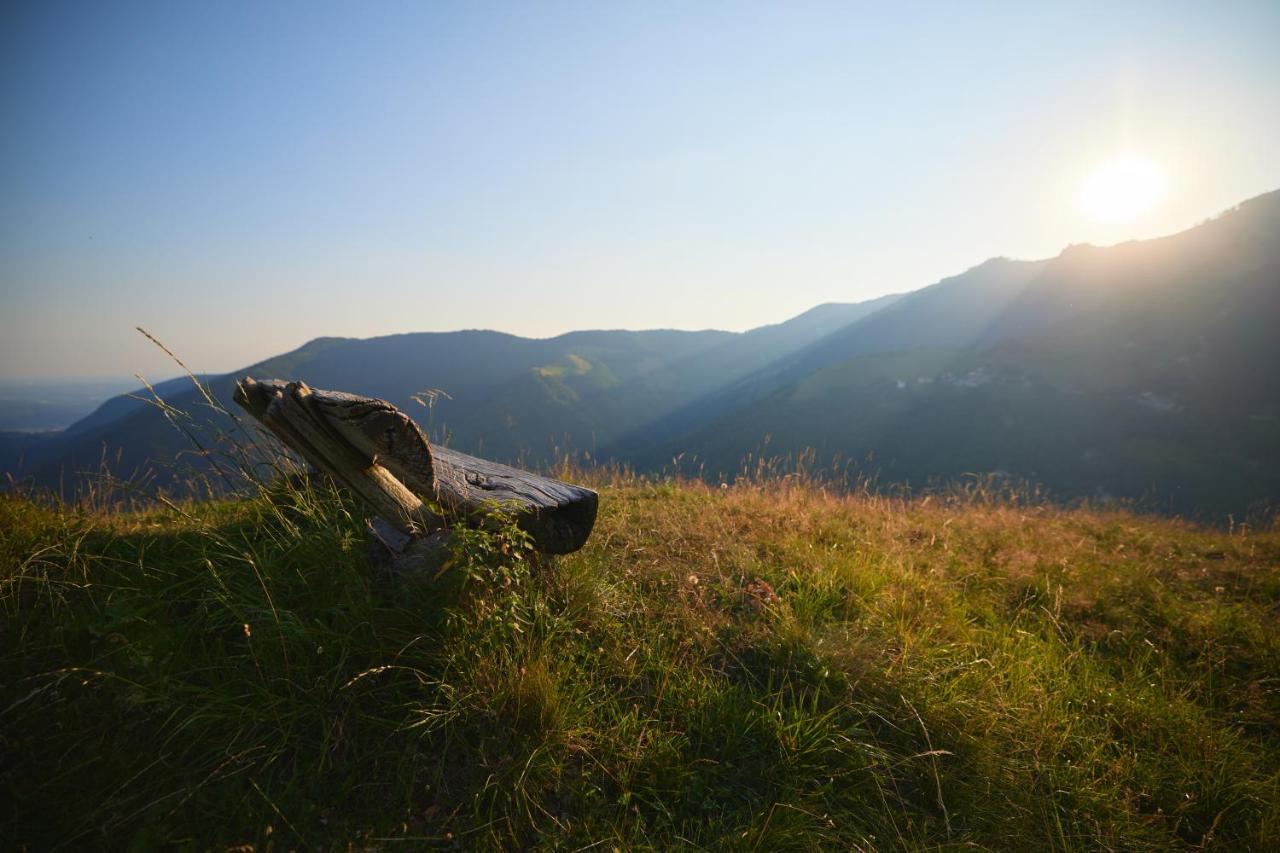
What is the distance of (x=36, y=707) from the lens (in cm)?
211

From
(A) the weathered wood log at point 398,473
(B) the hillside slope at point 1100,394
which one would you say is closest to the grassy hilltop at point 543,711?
(A) the weathered wood log at point 398,473

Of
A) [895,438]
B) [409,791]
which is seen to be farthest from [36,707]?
[895,438]

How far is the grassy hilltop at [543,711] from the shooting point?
2021 mm

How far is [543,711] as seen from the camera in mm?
2258

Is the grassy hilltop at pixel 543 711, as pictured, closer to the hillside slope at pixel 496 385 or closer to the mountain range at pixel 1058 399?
the mountain range at pixel 1058 399

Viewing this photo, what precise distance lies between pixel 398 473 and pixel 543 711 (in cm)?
144

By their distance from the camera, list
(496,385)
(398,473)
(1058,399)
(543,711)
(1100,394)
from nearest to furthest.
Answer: (543,711)
(398,473)
(1100,394)
(1058,399)
(496,385)

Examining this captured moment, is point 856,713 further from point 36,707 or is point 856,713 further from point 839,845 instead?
point 36,707

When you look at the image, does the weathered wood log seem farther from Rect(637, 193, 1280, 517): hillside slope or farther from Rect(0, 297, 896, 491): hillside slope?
Rect(0, 297, 896, 491): hillside slope

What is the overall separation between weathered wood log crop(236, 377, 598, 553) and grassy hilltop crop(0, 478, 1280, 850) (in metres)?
0.29

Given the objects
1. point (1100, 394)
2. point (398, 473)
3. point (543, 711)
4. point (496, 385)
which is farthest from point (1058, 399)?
point (496, 385)

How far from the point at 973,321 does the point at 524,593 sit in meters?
161

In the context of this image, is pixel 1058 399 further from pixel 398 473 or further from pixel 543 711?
pixel 398 473

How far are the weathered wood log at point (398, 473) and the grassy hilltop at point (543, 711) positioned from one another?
29 cm
